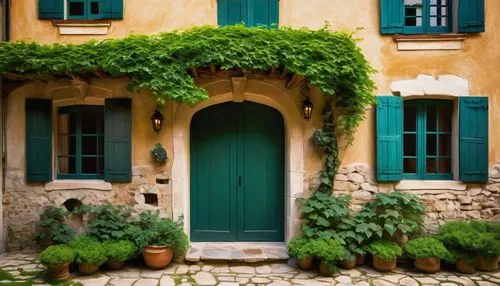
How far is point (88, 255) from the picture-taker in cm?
410

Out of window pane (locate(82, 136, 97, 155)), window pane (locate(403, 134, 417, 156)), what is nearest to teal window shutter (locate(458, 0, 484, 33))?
window pane (locate(403, 134, 417, 156))

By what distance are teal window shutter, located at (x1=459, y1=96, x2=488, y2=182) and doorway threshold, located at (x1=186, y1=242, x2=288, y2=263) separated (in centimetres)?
325

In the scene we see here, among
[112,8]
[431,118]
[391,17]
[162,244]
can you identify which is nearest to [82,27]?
[112,8]

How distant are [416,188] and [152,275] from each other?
4.29m

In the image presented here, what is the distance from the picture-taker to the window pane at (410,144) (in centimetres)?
518

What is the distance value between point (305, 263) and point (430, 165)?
9.16ft

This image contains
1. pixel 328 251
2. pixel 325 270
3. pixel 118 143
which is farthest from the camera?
pixel 118 143

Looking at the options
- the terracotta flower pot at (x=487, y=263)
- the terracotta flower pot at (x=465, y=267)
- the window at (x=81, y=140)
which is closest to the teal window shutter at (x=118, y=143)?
the window at (x=81, y=140)

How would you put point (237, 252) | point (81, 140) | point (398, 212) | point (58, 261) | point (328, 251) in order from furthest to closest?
point (81, 140) < point (237, 252) < point (398, 212) < point (328, 251) < point (58, 261)

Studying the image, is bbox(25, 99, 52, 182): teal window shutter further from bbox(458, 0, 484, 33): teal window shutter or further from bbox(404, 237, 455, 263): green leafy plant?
bbox(458, 0, 484, 33): teal window shutter

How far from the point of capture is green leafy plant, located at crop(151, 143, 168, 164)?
4883 millimetres

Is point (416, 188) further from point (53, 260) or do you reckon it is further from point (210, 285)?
point (53, 260)

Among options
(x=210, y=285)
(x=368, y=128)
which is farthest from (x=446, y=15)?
(x=210, y=285)

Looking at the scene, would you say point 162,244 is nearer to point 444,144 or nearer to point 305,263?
point 305,263
